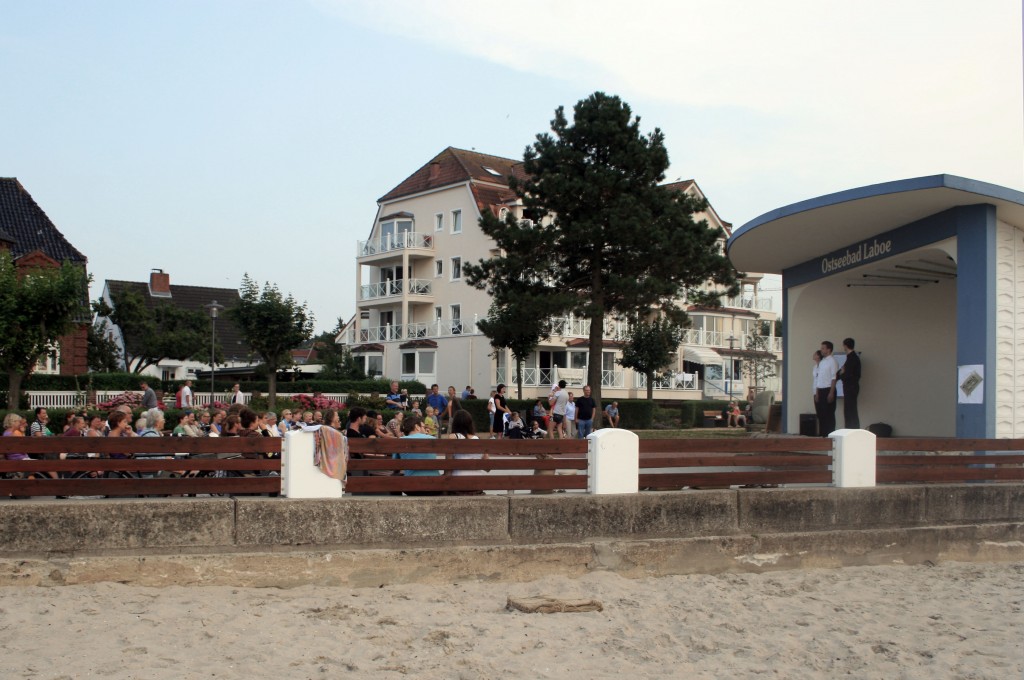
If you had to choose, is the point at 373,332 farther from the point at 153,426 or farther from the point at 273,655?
the point at 273,655

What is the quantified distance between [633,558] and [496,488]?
141 cm

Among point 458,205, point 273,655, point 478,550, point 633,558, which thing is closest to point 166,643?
point 273,655

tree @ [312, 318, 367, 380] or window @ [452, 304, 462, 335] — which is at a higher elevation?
window @ [452, 304, 462, 335]

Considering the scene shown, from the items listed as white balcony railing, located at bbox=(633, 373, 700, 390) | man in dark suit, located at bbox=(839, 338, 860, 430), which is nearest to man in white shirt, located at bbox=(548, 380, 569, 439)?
man in dark suit, located at bbox=(839, 338, 860, 430)

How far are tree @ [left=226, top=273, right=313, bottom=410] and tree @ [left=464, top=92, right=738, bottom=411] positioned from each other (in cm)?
1183

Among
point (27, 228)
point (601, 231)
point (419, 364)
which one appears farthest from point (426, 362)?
point (601, 231)

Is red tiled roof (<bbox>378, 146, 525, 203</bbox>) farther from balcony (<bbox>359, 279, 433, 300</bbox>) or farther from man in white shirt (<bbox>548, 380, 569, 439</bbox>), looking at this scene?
man in white shirt (<bbox>548, 380, 569, 439</bbox>)

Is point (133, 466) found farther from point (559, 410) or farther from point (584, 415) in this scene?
point (559, 410)

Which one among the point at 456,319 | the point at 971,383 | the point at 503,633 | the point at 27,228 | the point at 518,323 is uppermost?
the point at 27,228

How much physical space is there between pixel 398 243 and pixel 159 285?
69.4ft

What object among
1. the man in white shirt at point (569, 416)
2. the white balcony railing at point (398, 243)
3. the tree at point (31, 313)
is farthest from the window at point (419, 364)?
the man in white shirt at point (569, 416)

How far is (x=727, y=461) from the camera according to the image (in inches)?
394

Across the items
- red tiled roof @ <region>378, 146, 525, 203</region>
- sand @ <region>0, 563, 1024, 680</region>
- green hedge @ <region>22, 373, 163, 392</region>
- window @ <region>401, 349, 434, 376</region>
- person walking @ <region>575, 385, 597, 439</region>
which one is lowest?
sand @ <region>0, 563, 1024, 680</region>

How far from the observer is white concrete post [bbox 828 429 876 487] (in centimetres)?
1027
